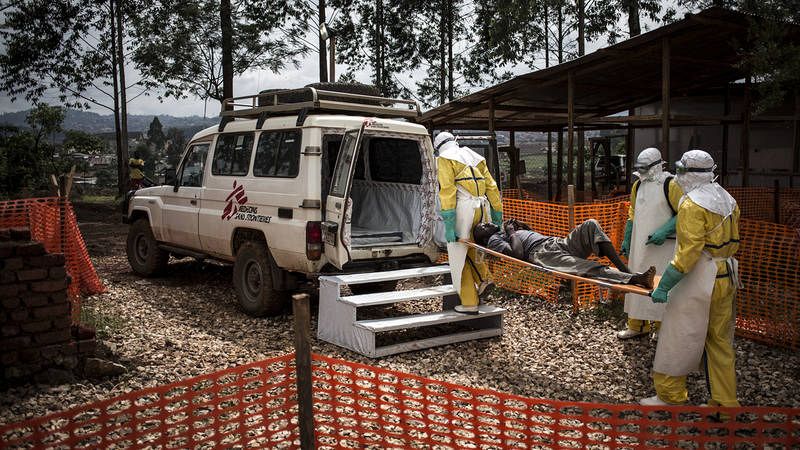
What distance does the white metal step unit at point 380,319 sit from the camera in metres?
5.72

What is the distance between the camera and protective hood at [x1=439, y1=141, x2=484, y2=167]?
5.91 metres

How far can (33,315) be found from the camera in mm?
4566

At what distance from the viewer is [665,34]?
356 inches

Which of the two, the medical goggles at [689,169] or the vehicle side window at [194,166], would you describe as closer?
the medical goggles at [689,169]

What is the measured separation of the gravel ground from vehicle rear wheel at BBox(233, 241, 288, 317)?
16 cm

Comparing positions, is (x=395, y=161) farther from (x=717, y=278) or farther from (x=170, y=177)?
(x=717, y=278)

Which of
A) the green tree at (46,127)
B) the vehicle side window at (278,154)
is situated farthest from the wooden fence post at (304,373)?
the green tree at (46,127)

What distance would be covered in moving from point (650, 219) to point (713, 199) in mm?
1591

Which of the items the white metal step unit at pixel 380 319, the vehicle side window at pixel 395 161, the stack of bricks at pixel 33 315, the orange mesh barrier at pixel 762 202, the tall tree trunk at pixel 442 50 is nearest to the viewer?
the stack of bricks at pixel 33 315

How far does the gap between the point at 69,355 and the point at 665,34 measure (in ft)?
27.5

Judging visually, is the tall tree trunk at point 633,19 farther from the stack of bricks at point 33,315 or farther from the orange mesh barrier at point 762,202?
the stack of bricks at point 33,315

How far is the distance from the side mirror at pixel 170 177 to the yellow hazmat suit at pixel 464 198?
395 cm

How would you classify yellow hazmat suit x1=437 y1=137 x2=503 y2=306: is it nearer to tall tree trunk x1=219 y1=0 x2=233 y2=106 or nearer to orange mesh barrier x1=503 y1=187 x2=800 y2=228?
orange mesh barrier x1=503 y1=187 x2=800 y2=228

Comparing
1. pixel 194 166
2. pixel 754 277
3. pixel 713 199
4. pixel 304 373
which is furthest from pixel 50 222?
pixel 754 277
